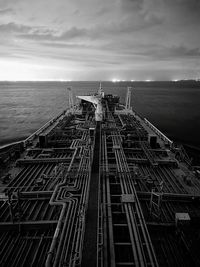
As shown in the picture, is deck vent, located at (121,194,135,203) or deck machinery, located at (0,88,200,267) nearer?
deck machinery, located at (0,88,200,267)

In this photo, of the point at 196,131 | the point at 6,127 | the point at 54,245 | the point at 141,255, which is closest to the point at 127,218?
the point at 141,255

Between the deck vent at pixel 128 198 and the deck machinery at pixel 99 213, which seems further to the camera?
the deck vent at pixel 128 198

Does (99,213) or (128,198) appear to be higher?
(128,198)

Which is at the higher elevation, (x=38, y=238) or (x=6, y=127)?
(x=38, y=238)

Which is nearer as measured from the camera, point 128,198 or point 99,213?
point 99,213

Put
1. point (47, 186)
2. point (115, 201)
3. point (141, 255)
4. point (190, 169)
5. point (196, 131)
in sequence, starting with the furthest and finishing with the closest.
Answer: point (196, 131)
point (190, 169)
point (47, 186)
point (115, 201)
point (141, 255)

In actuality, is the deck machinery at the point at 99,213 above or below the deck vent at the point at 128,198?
below

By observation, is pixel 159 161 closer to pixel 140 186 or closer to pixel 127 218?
pixel 140 186

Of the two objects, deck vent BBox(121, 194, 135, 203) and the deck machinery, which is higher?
deck vent BBox(121, 194, 135, 203)
